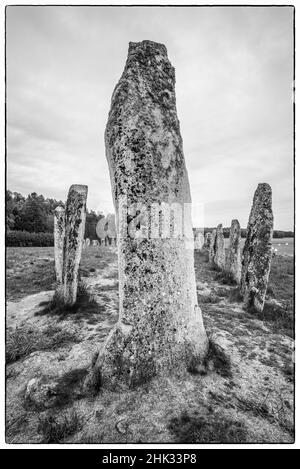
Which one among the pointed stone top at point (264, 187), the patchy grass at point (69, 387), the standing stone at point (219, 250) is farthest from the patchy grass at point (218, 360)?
the standing stone at point (219, 250)

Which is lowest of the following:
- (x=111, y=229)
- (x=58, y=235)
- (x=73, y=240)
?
(x=73, y=240)

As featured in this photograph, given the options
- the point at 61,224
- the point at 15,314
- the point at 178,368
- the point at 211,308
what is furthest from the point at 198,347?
the point at 61,224

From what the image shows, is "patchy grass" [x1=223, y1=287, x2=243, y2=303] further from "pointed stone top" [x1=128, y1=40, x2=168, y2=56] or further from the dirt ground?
"pointed stone top" [x1=128, y1=40, x2=168, y2=56]

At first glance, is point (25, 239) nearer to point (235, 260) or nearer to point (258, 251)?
point (235, 260)

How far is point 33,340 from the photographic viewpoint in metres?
5.45

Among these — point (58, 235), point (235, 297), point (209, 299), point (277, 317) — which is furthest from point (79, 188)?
point (277, 317)

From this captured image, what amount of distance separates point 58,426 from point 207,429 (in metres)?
1.67

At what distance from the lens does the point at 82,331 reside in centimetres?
584

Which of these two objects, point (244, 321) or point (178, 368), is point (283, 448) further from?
point (244, 321)

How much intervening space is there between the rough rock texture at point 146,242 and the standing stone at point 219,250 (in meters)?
11.4

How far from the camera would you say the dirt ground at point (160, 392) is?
2838 millimetres

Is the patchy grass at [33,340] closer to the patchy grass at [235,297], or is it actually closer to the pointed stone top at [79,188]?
the pointed stone top at [79,188]

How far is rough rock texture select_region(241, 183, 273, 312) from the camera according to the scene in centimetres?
731

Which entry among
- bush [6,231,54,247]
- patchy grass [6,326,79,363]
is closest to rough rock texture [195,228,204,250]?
bush [6,231,54,247]
